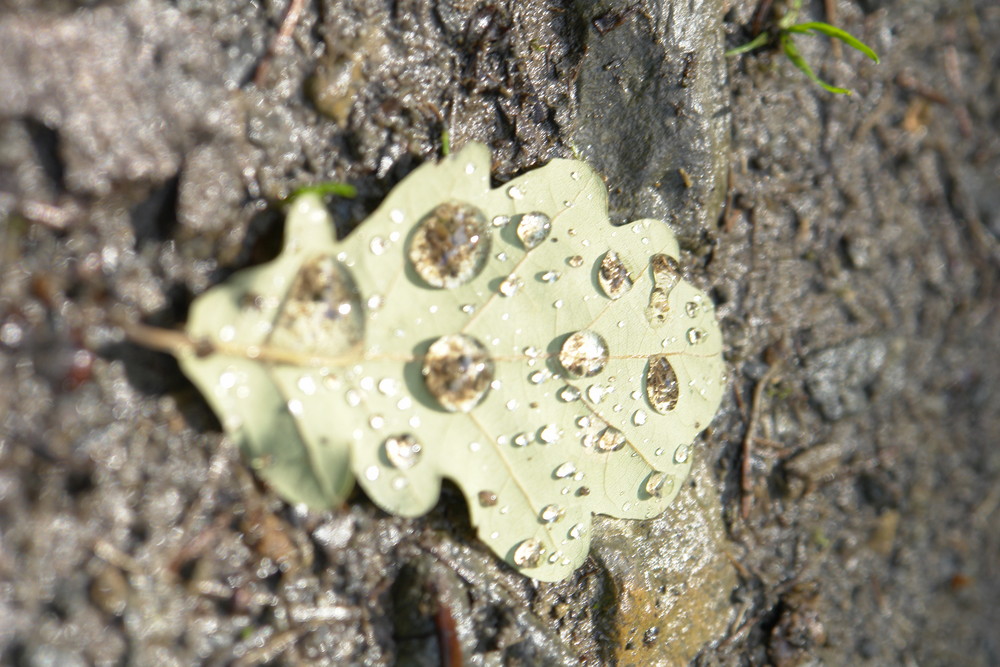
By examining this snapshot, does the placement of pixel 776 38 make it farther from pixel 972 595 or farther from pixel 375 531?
pixel 972 595

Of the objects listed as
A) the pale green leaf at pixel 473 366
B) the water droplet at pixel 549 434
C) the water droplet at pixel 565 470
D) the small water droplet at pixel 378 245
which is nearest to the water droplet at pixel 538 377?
the pale green leaf at pixel 473 366

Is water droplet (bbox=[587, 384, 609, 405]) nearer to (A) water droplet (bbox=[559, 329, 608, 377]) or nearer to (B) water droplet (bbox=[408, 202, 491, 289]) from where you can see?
(A) water droplet (bbox=[559, 329, 608, 377])

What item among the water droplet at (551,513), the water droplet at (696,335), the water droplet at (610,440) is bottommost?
→ the water droplet at (551,513)

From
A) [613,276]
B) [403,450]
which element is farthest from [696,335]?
[403,450]

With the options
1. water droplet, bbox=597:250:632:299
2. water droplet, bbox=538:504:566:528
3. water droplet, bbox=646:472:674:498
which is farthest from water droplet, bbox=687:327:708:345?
water droplet, bbox=538:504:566:528

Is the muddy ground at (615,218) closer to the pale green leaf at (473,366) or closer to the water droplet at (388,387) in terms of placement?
the pale green leaf at (473,366)

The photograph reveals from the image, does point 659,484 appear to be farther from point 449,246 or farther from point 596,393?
point 449,246
